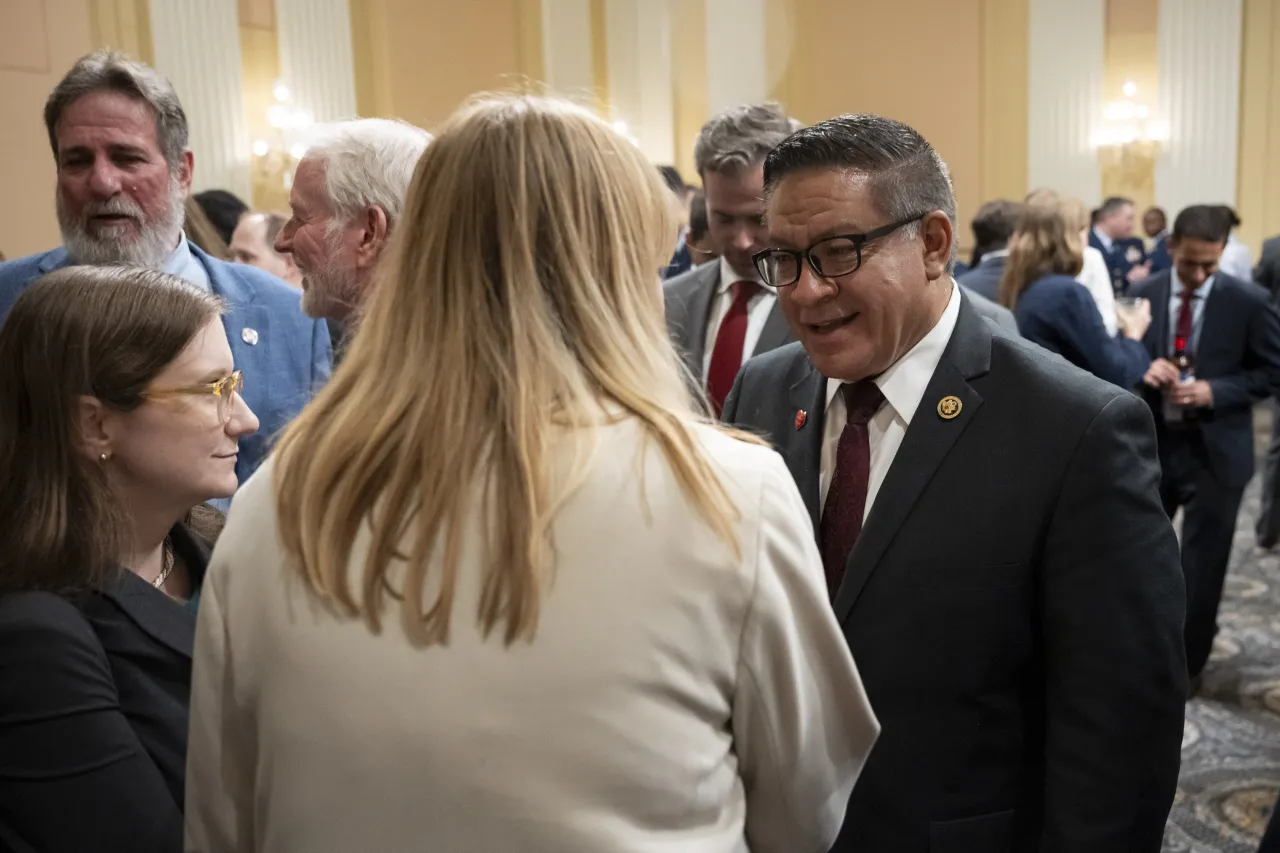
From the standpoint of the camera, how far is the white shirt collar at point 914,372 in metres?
1.65

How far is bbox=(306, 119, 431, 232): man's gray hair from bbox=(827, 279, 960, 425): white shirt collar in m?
0.97

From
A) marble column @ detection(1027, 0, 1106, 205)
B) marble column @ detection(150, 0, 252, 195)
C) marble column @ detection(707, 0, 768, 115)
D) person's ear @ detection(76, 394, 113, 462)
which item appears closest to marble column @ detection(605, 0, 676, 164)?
marble column @ detection(707, 0, 768, 115)

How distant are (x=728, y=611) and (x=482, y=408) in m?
0.27

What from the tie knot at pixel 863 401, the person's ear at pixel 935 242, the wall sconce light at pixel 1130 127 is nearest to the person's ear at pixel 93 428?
the tie knot at pixel 863 401

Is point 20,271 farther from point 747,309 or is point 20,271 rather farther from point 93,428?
point 747,309

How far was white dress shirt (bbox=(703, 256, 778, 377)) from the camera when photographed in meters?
2.96

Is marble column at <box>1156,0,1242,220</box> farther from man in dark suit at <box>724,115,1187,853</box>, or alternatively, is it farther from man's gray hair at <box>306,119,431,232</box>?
man in dark suit at <box>724,115,1187,853</box>

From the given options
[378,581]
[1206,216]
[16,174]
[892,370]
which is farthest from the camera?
[16,174]

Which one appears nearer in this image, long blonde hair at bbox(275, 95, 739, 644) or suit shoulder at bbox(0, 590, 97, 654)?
long blonde hair at bbox(275, 95, 739, 644)

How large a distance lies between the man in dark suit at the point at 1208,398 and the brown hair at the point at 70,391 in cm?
371

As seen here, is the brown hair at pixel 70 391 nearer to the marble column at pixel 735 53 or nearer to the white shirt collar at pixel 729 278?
the white shirt collar at pixel 729 278

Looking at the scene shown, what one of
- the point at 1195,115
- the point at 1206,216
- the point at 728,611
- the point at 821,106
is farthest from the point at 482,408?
the point at 1195,115

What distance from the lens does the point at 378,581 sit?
975 mm

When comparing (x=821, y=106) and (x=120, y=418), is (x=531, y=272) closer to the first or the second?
(x=120, y=418)
